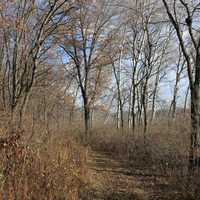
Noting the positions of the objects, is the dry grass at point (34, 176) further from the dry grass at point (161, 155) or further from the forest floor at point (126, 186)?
the dry grass at point (161, 155)

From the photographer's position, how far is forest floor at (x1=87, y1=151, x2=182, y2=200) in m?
8.41

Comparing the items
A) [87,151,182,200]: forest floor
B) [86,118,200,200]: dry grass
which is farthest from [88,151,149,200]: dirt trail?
[86,118,200,200]: dry grass

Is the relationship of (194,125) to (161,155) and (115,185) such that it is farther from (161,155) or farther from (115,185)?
(161,155)

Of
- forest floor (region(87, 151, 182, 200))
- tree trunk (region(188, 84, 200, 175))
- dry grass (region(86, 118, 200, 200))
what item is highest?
tree trunk (region(188, 84, 200, 175))

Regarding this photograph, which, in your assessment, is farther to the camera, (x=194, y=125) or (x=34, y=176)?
(x=194, y=125)

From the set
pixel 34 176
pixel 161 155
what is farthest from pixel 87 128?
pixel 34 176

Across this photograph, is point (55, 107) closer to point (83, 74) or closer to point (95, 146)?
point (83, 74)

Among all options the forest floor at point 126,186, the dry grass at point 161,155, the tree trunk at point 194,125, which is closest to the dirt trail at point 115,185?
the forest floor at point 126,186

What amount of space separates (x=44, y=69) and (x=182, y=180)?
61.5ft

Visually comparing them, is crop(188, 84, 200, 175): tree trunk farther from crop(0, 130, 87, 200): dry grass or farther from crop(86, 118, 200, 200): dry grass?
crop(0, 130, 87, 200): dry grass

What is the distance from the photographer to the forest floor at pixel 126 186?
8.41 m

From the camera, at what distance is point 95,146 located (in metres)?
20.9

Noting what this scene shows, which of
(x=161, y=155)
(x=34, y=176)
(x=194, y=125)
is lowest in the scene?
(x=161, y=155)

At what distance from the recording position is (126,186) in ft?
31.4
